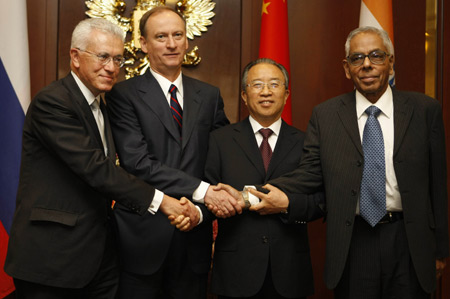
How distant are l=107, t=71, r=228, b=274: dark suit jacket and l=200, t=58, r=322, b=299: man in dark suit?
0.10m

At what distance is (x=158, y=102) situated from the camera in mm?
2426

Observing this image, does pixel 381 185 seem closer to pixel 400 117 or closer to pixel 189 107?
pixel 400 117

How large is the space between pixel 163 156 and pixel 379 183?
1.02m

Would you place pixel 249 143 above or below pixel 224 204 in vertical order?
above

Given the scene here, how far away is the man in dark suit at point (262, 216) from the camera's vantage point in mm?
2184

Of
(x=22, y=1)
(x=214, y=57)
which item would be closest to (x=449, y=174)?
(x=214, y=57)

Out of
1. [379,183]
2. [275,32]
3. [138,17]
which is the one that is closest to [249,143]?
[379,183]

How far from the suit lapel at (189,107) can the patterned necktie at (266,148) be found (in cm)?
35

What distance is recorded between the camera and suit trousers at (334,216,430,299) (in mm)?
2049

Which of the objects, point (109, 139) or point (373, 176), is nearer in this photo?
point (373, 176)

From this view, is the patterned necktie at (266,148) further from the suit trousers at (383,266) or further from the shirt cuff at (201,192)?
the suit trousers at (383,266)

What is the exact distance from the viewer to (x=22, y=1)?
337 centimetres

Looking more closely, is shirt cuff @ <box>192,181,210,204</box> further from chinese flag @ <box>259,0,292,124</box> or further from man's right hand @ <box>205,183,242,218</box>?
chinese flag @ <box>259,0,292,124</box>

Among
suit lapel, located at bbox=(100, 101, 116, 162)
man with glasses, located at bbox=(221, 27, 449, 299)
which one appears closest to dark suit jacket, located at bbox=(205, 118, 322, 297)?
man with glasses, located at bbox=(221, 27, 449, 299)
